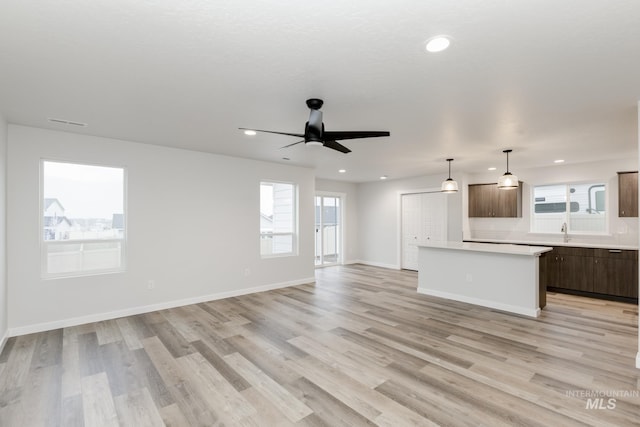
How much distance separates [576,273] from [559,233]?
3.42 ft

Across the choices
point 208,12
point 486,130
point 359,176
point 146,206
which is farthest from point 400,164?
point 208,12

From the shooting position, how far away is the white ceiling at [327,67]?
170cm

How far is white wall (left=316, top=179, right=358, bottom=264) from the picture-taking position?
9.05 meters

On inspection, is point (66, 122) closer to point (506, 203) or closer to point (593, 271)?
point (506, 203)

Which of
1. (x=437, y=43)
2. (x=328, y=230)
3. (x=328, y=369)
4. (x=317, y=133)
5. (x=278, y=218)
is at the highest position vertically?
(x=437, y=43)

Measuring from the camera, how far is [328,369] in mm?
2885

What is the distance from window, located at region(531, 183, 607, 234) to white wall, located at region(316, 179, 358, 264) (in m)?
4.44

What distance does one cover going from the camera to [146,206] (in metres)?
4.65

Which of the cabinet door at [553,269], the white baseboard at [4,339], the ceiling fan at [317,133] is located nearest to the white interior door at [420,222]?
the cabinet door at [553,269]

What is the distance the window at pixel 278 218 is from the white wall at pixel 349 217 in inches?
96.6

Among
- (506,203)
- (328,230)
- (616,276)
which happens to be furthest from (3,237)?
(616,276)

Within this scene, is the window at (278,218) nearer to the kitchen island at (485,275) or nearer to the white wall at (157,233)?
the white wall at (157,233)

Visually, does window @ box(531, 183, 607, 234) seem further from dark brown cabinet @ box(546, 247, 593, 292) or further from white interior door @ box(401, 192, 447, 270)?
white interior door @ box(401, 192, 447, 270)

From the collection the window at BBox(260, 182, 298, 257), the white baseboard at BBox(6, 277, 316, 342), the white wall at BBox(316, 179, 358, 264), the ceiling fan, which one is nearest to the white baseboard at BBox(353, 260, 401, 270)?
the white wall at BBox(316, 179, 358, 264)
